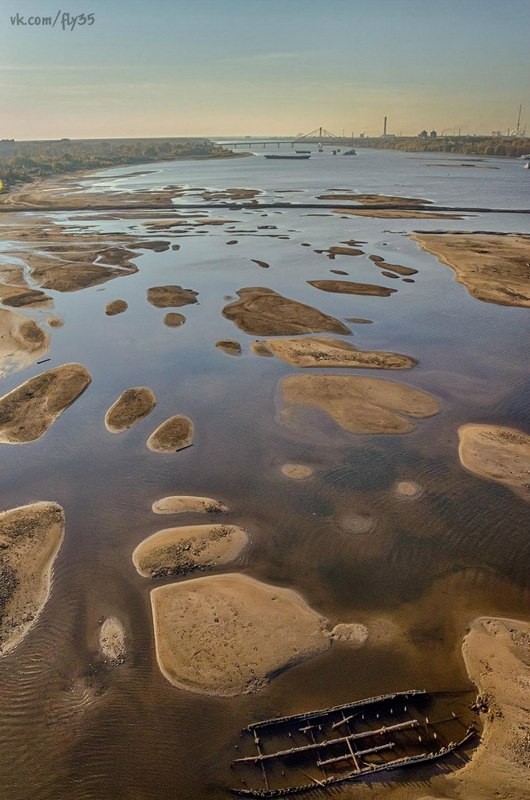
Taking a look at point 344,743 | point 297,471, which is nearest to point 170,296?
point 297,471

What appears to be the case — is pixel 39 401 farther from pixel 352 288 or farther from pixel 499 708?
pixel 352 288

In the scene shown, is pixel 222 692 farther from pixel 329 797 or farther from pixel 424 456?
pixel 424 456

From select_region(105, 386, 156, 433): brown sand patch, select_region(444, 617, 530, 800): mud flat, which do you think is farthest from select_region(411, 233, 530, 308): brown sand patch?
select_region(444, 617, 530, 800): mud flat

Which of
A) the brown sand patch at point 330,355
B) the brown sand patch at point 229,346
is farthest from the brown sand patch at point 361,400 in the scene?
A: the brown sand patch at point 229,346

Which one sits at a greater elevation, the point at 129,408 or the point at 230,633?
the point at 129,408

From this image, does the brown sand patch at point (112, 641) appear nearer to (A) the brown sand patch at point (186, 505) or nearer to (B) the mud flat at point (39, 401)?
(A) the brown sand patch at point (186, 505)
